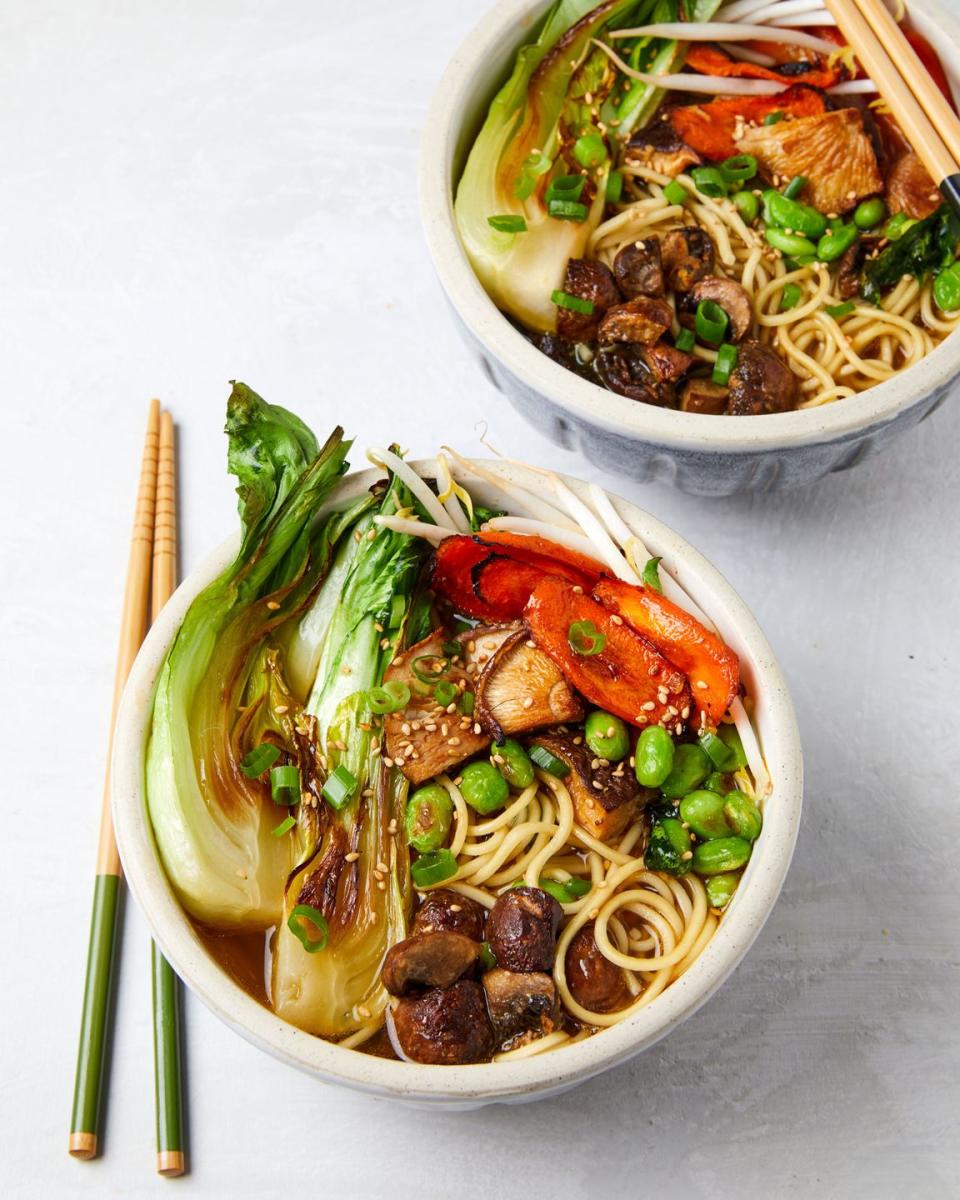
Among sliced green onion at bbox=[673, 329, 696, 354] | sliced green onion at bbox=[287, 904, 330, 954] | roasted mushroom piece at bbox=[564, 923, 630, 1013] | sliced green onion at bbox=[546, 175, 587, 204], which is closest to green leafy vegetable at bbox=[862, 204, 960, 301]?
sliced green onion at bbox=[673, 329, 696, 354]

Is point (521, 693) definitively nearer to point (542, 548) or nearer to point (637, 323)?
point (542, 548)

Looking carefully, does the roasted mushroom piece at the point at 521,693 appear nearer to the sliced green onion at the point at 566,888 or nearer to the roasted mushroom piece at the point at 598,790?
the roasted mushroom piece at the point at 598,790

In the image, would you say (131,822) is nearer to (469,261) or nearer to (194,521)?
(194,521)

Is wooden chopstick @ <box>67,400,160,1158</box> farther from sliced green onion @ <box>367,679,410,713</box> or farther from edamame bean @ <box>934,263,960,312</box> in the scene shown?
edamame bean @ <box>934,263,960,312</box>

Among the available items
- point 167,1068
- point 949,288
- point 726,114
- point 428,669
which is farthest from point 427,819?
point 726,114

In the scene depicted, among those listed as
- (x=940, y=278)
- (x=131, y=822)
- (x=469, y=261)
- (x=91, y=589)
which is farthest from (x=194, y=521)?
(x=940, y=278)
